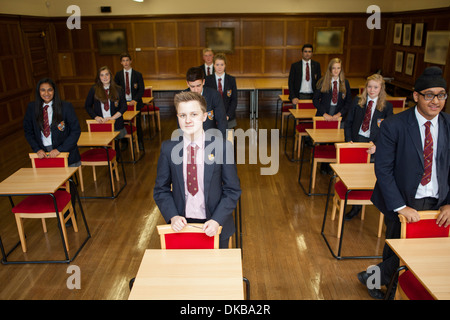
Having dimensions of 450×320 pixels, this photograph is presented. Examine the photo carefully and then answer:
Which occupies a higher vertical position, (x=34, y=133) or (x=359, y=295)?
(x=34, y=133)

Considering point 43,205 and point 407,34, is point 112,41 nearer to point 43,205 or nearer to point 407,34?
point 43,205

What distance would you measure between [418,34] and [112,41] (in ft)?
25.6

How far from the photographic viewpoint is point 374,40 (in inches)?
389

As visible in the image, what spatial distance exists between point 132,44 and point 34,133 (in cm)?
658

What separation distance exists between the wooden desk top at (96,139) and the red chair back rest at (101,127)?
100 millimetres

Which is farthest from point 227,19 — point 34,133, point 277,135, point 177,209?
point 177,209

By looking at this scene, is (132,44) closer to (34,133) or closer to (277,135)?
(277,135)

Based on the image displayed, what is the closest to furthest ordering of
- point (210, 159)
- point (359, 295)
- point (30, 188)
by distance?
point (210, 159) < point (359, 295) < point (30, 188)

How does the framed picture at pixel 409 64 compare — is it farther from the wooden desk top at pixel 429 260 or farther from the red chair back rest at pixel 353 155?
the wooden desk top at pixel 429 260

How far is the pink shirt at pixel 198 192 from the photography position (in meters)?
2.45

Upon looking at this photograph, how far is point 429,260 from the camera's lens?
2.07 m

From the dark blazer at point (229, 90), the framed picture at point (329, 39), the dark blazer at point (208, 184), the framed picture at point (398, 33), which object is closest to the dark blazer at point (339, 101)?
the dark blazer at point (229, 90)

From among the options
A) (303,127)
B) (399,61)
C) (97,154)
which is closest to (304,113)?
(303,127)
